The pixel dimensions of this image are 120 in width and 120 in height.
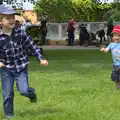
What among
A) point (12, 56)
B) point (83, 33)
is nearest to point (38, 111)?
point (12, 56)

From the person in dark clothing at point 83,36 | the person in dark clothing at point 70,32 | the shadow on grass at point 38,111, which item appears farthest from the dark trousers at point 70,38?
the shadow on grass at point 38,111

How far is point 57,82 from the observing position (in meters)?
10.6

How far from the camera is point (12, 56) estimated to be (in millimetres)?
6496

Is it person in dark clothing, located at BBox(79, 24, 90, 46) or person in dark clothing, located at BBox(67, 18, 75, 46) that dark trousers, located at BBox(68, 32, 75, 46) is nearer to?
person in dark clothing, located at BBox(67, 18, 75, 46)

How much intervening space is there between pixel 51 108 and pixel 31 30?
47.4 feet

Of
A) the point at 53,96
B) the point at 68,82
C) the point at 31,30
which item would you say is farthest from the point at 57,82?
the point at 31,30

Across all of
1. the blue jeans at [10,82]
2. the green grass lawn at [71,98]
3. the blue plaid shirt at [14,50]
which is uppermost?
the blue plaid shirt at [14,50]

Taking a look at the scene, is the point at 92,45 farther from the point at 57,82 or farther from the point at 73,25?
the point at 57,82

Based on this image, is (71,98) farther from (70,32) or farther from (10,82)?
(70,32)

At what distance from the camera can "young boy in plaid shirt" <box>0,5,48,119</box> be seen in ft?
21.1

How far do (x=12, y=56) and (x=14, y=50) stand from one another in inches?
3.6

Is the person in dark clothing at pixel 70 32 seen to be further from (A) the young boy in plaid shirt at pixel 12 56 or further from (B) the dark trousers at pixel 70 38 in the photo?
(A) the young boy in plaid shirt at pixel 12 56

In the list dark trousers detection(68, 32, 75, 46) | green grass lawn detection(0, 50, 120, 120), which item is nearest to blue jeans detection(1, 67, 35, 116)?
green grass lawn detection(0, 50, 120, 120)

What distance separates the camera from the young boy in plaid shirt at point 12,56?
6426 mm
